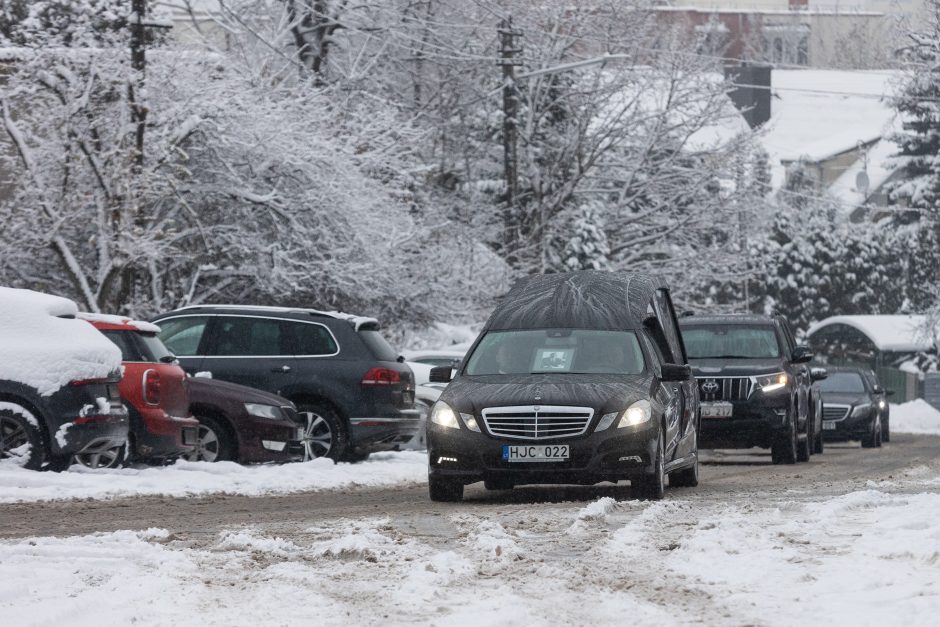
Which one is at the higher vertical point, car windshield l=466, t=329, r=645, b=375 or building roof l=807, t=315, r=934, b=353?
car windshield l=466, t=329, r=645, b=375

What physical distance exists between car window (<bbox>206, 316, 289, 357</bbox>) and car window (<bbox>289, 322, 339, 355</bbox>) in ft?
0.55

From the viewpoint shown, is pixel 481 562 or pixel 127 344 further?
pixel 127 344

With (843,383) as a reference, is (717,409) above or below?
above

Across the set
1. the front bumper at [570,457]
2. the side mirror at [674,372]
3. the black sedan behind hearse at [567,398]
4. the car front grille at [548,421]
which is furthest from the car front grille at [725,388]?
the car front grille at [548,421]

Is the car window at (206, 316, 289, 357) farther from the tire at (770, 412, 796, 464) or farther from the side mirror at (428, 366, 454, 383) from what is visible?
the tire at (770, 412, 796, 464)

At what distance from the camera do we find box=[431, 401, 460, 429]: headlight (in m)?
13.5

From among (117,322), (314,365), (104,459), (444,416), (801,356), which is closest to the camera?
(444,416)

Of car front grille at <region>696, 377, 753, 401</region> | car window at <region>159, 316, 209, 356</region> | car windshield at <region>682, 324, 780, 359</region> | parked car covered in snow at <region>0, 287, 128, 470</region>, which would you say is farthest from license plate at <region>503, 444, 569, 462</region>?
car windshield at <region>682, 324, 780, 359</region>

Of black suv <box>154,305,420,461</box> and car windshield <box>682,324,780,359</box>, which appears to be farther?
car windshield <box>682,324,780,359</box>

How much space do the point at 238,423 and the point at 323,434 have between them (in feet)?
5.09

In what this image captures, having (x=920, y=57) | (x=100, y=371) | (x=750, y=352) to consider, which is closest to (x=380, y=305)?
(x=750, y=352)

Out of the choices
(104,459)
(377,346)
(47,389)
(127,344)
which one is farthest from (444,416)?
(377,346)

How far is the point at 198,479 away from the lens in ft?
50.8

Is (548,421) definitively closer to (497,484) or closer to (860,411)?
(497,484)
